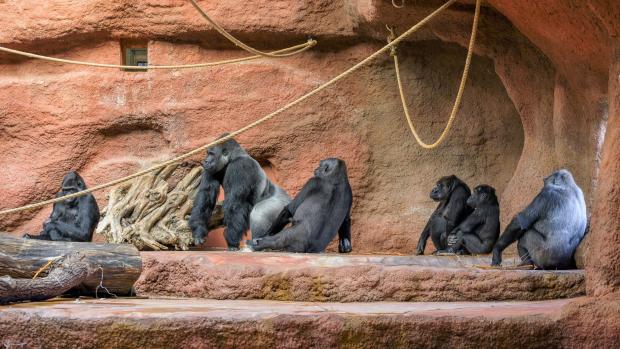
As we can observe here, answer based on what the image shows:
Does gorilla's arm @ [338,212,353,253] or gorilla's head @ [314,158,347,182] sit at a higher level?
gorilla's head @ [314,158,347,182]

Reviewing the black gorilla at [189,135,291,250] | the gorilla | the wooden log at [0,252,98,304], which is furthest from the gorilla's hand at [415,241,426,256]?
the wooden log at [0,252,98,304]

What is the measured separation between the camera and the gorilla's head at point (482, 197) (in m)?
9.27

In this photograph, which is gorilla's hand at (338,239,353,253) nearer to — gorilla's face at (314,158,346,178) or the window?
gorilla's face at (314,158,346,178)

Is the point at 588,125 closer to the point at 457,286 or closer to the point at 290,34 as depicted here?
the point at 457,286

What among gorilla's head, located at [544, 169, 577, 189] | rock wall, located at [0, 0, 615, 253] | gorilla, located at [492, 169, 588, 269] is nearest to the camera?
gorilla, located at [492, 169, 588, 269]

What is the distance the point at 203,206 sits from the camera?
9.75 meters

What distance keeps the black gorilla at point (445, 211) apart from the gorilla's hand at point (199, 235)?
2029 millimetres

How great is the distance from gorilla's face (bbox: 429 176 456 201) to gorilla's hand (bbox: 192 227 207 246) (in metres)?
2.18

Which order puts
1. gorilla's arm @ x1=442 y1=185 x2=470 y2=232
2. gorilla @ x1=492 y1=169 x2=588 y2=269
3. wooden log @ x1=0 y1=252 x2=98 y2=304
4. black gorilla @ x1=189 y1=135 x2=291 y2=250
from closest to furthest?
wooden log @ x1=0 y1=252 x2=98 y2=304, gorilla @ x1=492 y1=169 x2=588 y2=269, black gorilla @ x1=189 y1=135 x2=291 y2=250, gorilla's arm @ x1=442 y1=185 x2=470 y2=232

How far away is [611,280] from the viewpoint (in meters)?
5.20

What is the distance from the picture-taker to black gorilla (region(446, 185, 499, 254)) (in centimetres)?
924

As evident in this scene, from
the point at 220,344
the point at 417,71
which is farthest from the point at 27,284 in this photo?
the point at 417,71

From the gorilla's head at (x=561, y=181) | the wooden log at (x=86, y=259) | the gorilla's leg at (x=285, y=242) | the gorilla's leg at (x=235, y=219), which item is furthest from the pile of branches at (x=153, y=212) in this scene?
the gorilla's head at (x=561, y=181)

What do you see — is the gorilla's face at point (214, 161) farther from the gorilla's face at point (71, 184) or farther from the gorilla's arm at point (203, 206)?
the gorilla's face at point (71, 184)
